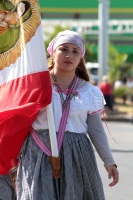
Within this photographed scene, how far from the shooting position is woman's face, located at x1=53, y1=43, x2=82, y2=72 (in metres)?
4.44

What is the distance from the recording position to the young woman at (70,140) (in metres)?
4.23

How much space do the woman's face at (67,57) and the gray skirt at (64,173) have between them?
0.49 meters

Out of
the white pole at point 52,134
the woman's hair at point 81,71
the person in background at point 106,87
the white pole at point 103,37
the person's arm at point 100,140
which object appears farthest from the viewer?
the white pole at point 103,37

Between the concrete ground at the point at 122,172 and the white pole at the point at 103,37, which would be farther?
the white pole at the point at 103,37

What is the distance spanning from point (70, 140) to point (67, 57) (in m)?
0.60

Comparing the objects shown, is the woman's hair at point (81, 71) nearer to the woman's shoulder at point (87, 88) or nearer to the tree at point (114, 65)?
the woman's shoulder at point (87, 88)

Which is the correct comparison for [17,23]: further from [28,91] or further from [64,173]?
[64,173]

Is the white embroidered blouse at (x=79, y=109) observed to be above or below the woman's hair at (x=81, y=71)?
below

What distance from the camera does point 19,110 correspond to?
14.0ft

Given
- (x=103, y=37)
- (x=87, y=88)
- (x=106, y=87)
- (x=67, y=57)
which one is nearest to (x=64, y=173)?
(x=87, y=88)

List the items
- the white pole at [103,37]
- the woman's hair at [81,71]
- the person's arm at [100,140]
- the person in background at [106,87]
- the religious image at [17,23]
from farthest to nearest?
the white pole at [103,37], the person in background at [106,87], the woman's hair at [81,71], the person's arm at [100,140], the religious image at [17,23]

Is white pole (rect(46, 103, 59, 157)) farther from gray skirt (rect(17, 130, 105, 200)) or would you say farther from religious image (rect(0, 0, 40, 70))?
religious image (rect(0, 0, 40, 70))

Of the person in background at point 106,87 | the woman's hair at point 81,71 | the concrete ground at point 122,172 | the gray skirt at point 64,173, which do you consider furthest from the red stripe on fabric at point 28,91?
the person in background at point 106,87

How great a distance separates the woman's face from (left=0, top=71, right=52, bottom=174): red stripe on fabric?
0.56 ft
